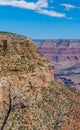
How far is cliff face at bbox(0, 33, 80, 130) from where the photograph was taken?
302 feet

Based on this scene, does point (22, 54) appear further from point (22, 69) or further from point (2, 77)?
point (2, 77)

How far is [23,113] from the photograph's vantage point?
96.3m

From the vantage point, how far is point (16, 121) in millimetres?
91000

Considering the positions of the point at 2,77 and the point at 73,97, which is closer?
the point at 2,77

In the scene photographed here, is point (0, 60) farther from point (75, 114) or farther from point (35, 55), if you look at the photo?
point (75, 114)

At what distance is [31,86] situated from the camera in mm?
104750

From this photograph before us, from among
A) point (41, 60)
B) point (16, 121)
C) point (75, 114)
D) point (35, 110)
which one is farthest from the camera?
point (41, 60)

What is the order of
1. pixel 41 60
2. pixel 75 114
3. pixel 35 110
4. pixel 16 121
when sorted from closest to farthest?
pixel 16 121 → pixel 35 110 → pixel 75 114 → pixel 41 60

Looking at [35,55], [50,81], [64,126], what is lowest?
[64,126]

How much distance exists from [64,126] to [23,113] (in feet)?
44.0

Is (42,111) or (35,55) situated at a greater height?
(35,55)

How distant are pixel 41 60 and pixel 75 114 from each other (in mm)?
21423

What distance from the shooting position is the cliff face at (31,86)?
9203 cm

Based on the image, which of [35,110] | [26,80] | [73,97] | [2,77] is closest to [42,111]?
[35,110]
